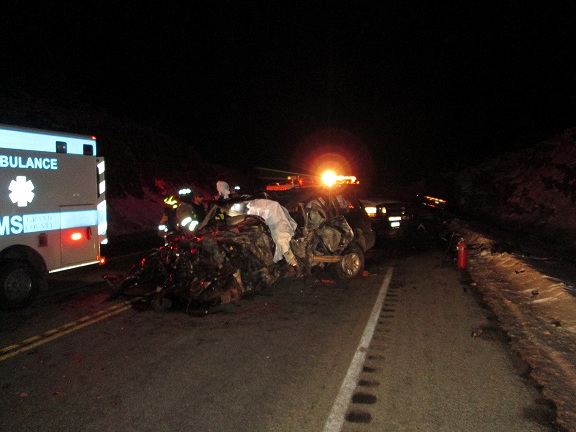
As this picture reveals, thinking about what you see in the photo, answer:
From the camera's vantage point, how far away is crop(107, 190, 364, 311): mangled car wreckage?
766cm

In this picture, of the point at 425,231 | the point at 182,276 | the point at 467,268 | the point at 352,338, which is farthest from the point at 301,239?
the point at 425,231

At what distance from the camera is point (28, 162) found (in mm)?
7770

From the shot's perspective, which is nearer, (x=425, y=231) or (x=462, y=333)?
(x=462, y=333)

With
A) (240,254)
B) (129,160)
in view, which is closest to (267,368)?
(240,254)

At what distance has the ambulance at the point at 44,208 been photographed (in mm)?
7500

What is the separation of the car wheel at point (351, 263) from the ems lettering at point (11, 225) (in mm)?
5755

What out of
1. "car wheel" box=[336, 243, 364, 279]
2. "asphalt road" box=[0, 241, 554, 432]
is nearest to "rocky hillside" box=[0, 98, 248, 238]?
"car wheel" box=[336, 243, 364, 279]

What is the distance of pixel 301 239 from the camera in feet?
30.4

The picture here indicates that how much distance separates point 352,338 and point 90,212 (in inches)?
212

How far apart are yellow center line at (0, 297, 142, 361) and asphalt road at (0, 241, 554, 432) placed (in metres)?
0.03

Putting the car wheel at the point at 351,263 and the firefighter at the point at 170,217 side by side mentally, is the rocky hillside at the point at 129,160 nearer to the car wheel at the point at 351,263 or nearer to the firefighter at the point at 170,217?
the firefighter at the point at 170,217

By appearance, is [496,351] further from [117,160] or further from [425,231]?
[117,160]

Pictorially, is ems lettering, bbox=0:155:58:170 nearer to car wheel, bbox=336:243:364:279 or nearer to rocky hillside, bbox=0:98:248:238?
car wheel, bbox=336:243:364:279

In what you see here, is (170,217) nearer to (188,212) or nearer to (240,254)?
(188,212)
